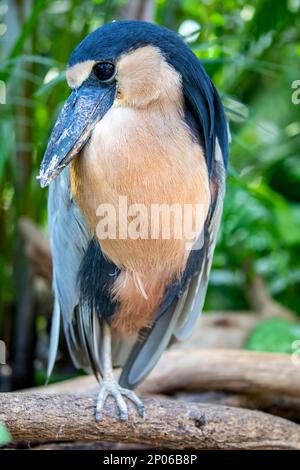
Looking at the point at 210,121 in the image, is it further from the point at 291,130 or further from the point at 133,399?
the point at 291,130

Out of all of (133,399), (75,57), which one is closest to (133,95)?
(75,57)

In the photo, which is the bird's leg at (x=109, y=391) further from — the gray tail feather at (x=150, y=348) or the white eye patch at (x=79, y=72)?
the white eye patch at (x=79, y=72)

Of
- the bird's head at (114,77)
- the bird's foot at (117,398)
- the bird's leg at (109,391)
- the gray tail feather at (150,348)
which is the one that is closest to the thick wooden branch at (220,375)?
the gray tail feather at (150,348)

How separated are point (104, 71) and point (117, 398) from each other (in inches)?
24.8

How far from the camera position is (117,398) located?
1.32 meters

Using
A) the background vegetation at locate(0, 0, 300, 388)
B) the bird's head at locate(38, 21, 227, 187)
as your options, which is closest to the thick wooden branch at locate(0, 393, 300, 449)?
→ the bird's head at locate(38, 21, 227, 187)

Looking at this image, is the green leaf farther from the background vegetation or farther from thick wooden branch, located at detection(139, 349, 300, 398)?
thick wooden branch, located at detection(139, 349, 300, 398)

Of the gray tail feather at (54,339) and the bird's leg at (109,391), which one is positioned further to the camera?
the gray tail feather at (54,339)

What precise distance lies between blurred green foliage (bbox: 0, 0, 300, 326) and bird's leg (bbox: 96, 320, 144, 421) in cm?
56

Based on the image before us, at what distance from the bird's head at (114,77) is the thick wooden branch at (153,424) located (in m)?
0.41

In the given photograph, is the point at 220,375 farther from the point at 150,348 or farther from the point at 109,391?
the point at 109,391

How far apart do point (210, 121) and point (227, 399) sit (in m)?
0.85

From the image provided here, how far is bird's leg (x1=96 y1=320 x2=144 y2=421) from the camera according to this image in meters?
1.28

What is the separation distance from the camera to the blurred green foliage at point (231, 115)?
2078 millimetres
